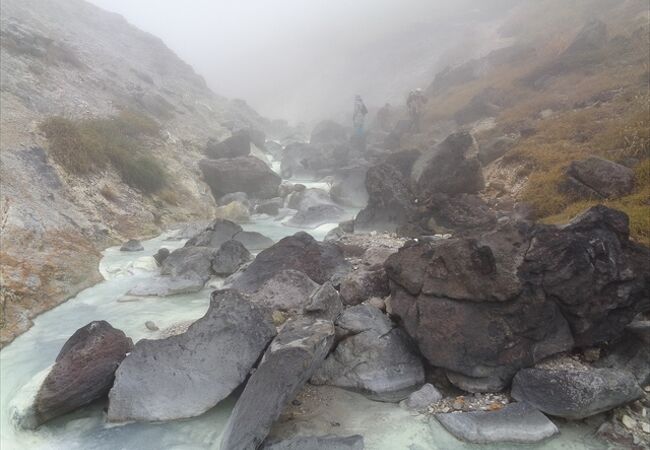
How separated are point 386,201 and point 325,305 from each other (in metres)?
9.96

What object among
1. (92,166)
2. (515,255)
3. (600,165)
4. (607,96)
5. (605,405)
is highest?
(92,166)

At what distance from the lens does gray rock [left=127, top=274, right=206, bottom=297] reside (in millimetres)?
13133

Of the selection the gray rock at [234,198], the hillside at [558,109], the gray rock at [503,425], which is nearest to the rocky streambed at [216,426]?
the gray rock at [503,425]

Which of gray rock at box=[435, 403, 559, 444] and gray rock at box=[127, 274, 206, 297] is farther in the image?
gray rock at box=[127, 274, 206, 297]

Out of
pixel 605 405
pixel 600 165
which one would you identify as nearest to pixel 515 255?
pixel 605 405

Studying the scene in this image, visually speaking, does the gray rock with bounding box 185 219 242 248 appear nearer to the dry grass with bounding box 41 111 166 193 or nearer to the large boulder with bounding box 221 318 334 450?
the dry grass with bounding box 41 111 166 193

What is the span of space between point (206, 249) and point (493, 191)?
11348 mm

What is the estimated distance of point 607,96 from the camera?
839 inches

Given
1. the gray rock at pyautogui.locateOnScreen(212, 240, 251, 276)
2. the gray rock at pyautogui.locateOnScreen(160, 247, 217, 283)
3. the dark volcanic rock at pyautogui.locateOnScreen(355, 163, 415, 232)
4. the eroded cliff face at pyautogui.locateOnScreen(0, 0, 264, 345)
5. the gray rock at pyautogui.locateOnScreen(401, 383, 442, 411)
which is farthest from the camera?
the dark volcanic rock at pyautogui.locateOnScreen(355, 163, 415, 232)

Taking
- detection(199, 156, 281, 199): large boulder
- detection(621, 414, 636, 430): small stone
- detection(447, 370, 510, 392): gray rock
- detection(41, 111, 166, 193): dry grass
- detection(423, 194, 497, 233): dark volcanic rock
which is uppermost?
detection(41, 111, 166, 193): dry grass

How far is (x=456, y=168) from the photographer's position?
17.3 metres

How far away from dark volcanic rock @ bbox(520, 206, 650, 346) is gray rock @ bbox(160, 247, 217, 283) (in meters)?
9.73

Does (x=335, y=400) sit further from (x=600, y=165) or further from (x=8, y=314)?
(x=600, y=165)

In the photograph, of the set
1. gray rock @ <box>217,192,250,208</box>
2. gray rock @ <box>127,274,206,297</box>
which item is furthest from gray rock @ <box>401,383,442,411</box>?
gray rock @ <box>217,192,250,208</box>
